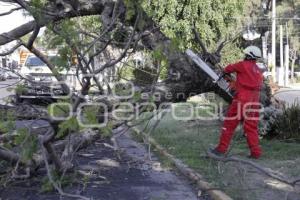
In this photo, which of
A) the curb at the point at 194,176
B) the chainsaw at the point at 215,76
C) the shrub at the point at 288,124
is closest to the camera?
the curb at the point at 194,176

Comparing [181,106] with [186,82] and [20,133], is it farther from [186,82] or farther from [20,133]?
[20,133]

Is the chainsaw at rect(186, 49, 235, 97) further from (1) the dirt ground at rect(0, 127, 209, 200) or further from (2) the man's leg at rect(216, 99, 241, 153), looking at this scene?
(1) the dirt ground at rect(0, 127, 209, 200)

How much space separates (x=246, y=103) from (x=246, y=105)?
1.4 inches

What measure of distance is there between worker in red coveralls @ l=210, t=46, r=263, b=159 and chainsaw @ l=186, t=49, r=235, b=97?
0.91 feet

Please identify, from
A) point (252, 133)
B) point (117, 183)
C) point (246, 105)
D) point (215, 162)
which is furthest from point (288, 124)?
point (117, 183)

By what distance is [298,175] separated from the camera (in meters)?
7.50

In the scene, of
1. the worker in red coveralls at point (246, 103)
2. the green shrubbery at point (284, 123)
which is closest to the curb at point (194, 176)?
the worker in red coveralls at point (246, 103)

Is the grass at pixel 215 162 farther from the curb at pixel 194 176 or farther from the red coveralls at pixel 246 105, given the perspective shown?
the red coveralls at pixel 246 105

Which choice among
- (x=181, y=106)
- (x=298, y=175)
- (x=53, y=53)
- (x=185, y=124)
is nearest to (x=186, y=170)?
(x=298, y=175)

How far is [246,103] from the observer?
8805 millimetres

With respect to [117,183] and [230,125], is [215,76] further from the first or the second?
[117,183]

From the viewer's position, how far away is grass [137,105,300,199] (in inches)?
276

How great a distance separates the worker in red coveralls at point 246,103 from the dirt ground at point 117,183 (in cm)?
119

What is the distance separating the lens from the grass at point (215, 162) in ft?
23.0
